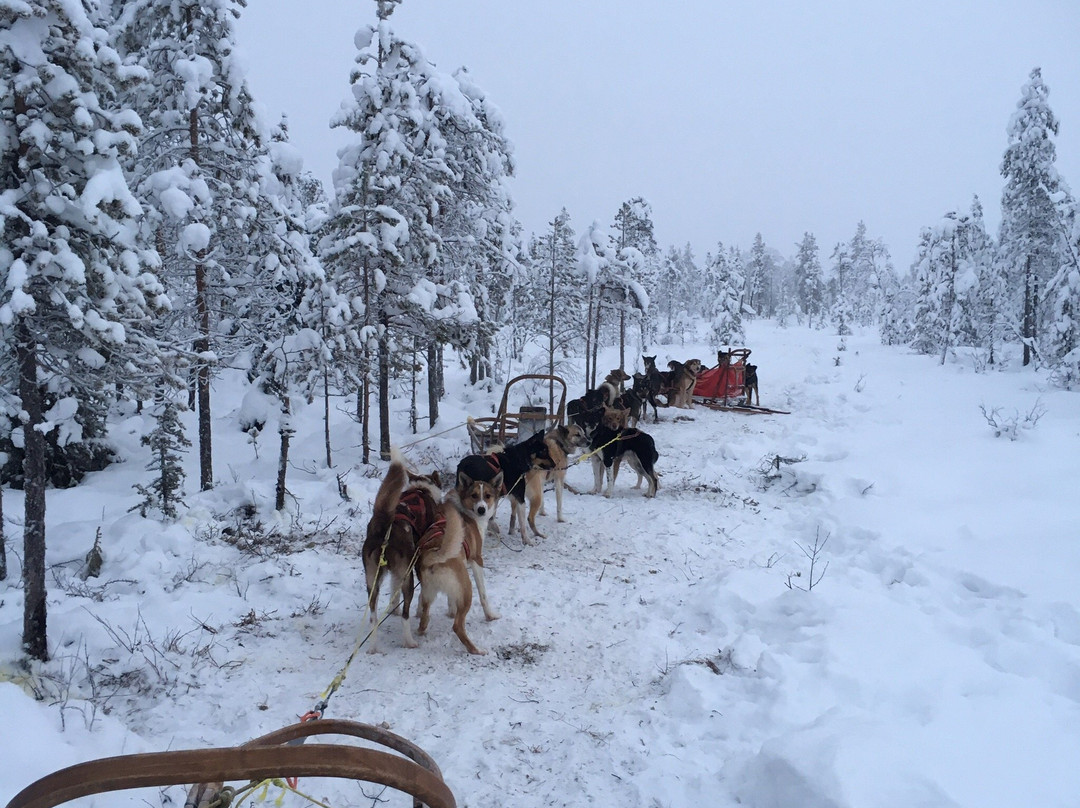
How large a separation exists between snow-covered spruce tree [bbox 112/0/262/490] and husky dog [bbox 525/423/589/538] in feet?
17.5

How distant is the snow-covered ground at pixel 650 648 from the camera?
126 inches

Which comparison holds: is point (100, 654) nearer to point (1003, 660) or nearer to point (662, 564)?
point (662, 564)

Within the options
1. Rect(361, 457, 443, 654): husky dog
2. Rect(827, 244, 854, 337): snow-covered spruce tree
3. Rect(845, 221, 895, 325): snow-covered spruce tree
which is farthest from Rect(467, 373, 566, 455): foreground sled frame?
Rect(845, 221, 895, 325): snow-covered spruce tree

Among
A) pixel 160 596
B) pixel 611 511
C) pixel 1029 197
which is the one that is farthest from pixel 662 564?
pixel 1029 197

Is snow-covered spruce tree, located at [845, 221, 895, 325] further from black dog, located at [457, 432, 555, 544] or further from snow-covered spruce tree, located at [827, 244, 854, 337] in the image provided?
black dog, located at [457, 432, 555, 544]

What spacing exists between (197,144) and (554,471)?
830cm

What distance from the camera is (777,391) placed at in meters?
22.2

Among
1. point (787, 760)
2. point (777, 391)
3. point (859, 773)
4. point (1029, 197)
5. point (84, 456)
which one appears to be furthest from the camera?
point (1029, 197)

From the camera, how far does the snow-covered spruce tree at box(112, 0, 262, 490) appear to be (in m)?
9.14

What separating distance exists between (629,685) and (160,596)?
444 centimetres

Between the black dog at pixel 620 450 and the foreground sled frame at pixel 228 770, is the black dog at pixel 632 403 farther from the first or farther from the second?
the foreground sled frame at pixel 228 770

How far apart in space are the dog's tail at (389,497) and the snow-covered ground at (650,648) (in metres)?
1.06

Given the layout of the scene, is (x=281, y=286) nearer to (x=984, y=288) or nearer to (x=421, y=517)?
(x=421, y=517)

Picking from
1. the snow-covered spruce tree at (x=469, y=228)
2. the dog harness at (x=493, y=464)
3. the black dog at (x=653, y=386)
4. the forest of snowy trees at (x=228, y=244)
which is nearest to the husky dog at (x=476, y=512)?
the dog harness at (x=493, y=464)
